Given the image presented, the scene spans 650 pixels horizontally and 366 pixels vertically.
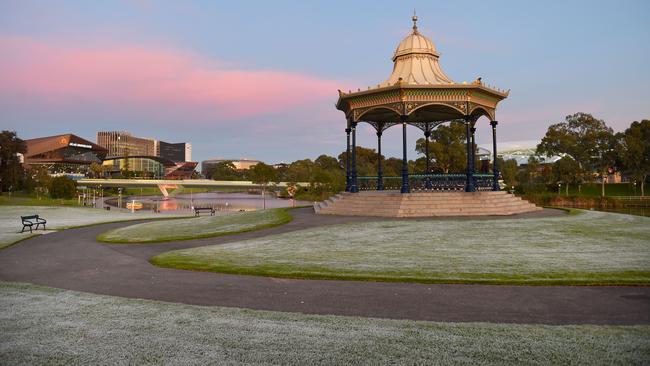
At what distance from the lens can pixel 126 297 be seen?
841cm

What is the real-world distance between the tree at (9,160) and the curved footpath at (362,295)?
81.2m

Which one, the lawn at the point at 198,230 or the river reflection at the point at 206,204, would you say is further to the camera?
the river reflection at the point at 206,204

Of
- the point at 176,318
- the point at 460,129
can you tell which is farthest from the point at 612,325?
the point at 460,129

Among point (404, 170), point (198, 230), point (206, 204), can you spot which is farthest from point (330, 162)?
point (198, 230)

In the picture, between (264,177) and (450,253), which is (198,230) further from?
(264,177)

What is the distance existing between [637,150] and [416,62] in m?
58.7

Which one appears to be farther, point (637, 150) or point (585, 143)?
point (585, 143)

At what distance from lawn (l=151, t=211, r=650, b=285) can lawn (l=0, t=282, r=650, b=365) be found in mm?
3314

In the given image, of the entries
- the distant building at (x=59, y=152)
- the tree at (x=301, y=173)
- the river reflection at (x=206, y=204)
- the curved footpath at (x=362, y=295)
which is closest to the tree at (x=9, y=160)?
the river reflection at (x=206, y=204)

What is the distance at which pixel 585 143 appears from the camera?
237 ft

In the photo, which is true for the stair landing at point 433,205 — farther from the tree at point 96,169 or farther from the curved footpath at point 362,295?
the tree at point 96,169

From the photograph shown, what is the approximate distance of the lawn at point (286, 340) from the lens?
4.92m

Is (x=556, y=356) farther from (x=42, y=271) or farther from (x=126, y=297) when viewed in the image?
(x=42, y=271)

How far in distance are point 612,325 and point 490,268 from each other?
158 inches
